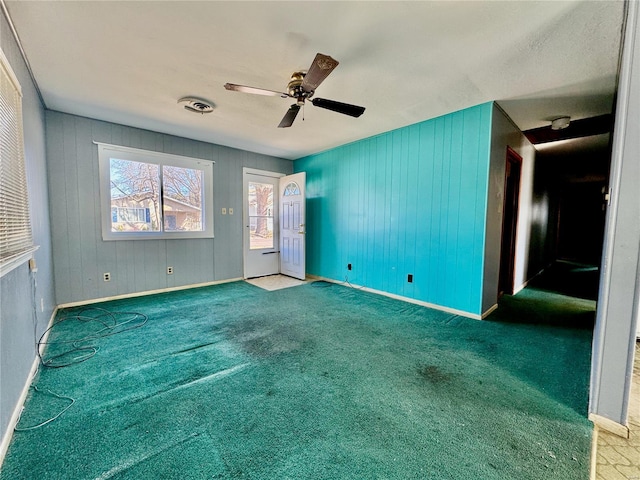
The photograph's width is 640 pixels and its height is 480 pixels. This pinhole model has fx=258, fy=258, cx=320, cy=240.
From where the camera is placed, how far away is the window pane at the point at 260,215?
16.7 feet

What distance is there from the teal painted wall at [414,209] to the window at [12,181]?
3.70 m

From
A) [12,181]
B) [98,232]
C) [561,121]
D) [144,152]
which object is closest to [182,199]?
[144,152]

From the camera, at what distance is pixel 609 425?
1423 mm

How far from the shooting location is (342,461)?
4.00 feet

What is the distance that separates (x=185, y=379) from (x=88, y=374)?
29.2 inches

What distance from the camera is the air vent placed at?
9.22 feet

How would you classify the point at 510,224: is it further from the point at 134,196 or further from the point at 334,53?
the point at 134,196

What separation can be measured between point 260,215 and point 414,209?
3022mm

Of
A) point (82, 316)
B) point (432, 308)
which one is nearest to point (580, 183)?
point (432, 308)

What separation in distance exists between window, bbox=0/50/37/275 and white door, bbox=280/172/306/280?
11.4ft

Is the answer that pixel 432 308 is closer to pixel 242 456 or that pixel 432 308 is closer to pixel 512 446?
pixel 512 446

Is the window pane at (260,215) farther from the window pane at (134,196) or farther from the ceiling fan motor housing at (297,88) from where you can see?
the ceiling fan motor housing at (297,88)

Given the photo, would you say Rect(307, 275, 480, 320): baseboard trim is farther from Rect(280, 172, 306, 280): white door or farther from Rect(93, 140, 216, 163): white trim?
Rect(93, 140, 216, 163): white trim

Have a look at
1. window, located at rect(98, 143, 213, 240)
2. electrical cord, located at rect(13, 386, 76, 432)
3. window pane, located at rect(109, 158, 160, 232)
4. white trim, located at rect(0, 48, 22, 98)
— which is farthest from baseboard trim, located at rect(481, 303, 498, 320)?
window pane, located at rect(109, 158, 160, 232)
